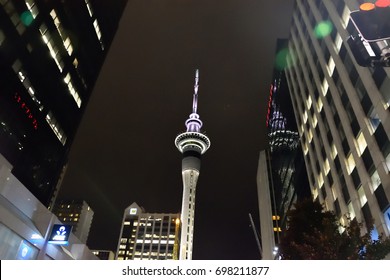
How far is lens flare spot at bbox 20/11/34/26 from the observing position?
35.5 m

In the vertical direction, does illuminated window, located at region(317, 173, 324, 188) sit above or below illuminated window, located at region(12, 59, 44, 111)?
below

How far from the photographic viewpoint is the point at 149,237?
14775 cm

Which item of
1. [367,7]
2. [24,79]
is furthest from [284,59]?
[367,7]

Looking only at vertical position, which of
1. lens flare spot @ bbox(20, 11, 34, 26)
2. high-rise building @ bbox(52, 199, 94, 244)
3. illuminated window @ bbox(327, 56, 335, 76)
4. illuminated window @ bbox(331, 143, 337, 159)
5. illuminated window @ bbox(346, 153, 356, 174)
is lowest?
illuminated window @ bbox(346, 153, 356, 174)

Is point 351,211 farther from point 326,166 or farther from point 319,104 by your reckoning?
point 319,104

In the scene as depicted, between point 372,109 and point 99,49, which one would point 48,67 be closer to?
point 99,49

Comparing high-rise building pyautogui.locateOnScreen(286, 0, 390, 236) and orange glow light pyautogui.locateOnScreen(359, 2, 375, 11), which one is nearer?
orange glow light pyautogui.locateOnScreen(359, 2, 375, 11)

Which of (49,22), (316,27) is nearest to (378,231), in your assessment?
(316,27)

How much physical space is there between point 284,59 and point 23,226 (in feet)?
173

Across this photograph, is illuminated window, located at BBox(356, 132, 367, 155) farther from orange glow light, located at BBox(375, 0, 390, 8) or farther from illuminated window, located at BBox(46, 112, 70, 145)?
illuminated window, located at BBox(46, 112, 70, 145)

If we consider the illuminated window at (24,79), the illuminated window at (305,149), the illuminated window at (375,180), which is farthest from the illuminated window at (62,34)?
the illuminated window at (375,180)

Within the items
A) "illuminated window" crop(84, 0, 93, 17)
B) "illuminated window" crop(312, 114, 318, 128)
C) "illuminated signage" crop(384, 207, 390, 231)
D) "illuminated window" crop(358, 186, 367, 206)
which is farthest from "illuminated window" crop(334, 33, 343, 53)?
"illuminated window" crop(84, 0, 93, 17)

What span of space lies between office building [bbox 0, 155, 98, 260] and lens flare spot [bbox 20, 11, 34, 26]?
2022cm

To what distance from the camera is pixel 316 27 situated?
41031mm
